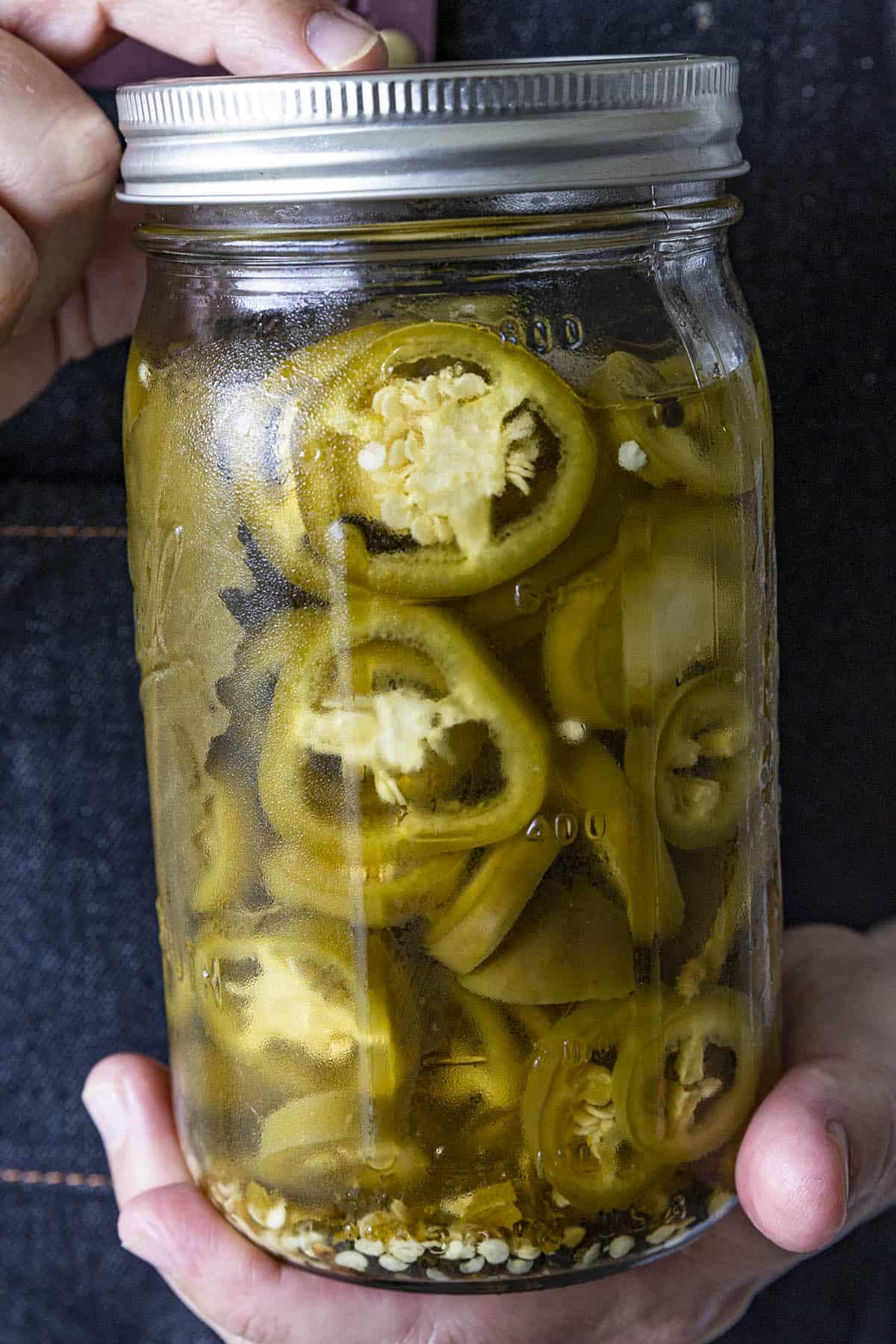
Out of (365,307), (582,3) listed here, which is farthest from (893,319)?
(365,307)

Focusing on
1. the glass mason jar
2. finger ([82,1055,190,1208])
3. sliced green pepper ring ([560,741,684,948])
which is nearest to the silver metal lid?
the glass mason jar

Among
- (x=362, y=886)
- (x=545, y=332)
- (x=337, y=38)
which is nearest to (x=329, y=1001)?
(x=362, y=886)

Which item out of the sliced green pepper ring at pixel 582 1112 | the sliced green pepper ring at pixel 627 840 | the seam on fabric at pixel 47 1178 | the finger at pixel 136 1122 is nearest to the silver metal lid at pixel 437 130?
the sliced green pepper ring at pixel 627 840

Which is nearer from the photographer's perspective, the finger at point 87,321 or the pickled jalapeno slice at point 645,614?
the pickled jalapeno slice at point 645,614

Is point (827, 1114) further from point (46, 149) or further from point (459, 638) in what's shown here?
point (46, 149)

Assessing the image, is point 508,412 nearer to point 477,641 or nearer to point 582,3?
point 477,641

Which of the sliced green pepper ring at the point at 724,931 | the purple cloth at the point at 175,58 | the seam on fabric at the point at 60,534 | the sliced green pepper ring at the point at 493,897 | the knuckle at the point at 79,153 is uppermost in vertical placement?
the purple cloth at the point at 175,58

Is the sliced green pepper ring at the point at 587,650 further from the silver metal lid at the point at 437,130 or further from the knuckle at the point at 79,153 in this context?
the knuckle at the point at 79,153
